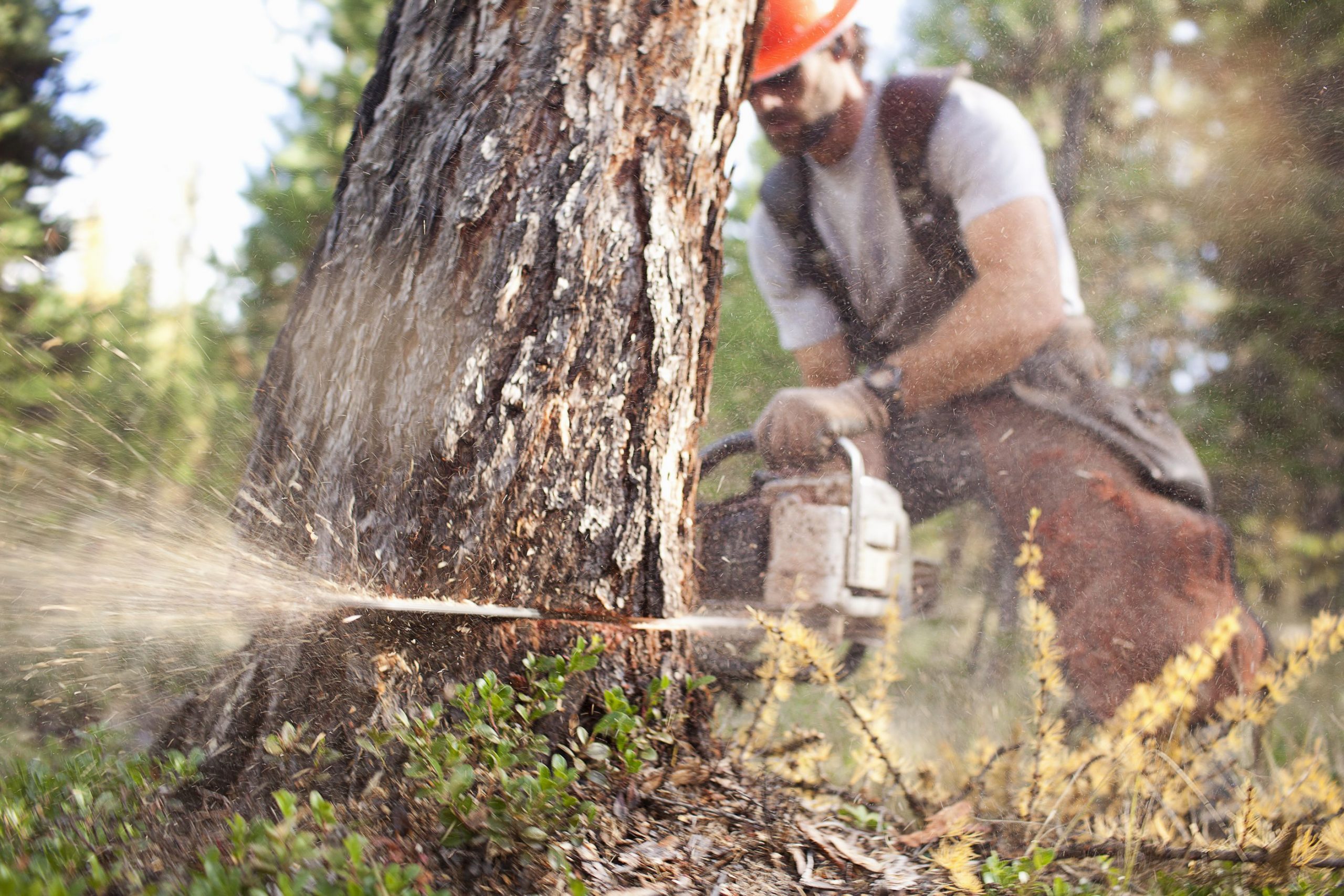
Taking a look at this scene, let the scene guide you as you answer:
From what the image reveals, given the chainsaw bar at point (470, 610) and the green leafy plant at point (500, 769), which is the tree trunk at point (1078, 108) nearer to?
the chainsaw bar at point (470, 610)

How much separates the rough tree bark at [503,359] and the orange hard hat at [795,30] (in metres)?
0.58

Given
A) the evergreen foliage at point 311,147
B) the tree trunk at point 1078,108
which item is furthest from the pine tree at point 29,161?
the tree trunk at point 1078,108

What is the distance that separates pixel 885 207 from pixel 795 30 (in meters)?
0.58

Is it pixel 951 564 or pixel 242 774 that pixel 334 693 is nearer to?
pixel 242 774

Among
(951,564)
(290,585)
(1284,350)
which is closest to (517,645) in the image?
(290,585)

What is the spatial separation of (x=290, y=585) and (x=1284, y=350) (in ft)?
8.61

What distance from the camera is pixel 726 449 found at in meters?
2.36

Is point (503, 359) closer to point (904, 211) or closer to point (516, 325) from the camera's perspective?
point (516, 325)

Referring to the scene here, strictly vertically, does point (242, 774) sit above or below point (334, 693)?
below

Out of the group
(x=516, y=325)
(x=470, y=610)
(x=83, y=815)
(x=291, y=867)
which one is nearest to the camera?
(x=291, y=867)

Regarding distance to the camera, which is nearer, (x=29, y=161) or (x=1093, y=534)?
(x=1093, y=534)

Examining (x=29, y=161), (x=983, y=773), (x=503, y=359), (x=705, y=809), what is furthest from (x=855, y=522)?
(x=29, y=161)

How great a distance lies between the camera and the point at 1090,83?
2336 millimetres

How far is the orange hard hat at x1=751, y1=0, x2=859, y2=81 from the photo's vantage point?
231 cm
